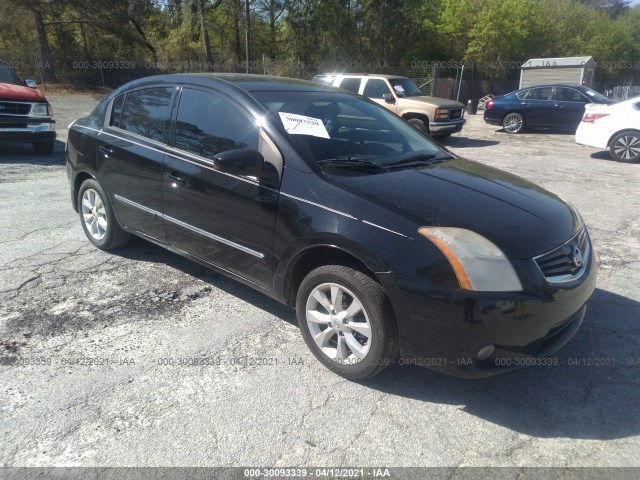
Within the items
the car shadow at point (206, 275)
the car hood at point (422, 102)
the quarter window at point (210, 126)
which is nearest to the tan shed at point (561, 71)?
the car hood at point (422, 102)

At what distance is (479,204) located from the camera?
300 centimetres

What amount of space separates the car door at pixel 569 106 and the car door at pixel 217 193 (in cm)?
1428

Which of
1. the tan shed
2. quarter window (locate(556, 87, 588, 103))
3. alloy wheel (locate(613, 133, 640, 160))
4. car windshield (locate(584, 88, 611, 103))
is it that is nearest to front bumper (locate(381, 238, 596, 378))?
alloy wheel (locate(613, 133, 640, 160))

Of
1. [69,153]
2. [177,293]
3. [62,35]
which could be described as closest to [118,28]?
Result: [62,35]

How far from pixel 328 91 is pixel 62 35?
3212cm

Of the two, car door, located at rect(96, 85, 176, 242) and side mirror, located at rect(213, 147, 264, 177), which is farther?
car door, located at rect(96, 85, 176, 242)

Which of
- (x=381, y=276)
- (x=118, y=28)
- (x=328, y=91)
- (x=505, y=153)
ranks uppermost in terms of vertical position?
(x=118, y=28)

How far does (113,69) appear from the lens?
1148 inches

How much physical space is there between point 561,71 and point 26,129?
23.2 m

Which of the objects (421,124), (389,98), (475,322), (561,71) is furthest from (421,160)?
(561,71)

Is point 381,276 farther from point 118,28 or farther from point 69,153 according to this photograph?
point 118,28

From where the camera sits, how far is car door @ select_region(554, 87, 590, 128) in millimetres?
15000

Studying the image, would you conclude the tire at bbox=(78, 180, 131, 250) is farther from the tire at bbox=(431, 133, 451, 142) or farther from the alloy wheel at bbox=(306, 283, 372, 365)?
the tire at bbox=(431, 133, 451, 142)

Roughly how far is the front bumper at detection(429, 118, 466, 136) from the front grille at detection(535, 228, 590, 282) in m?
10.2
